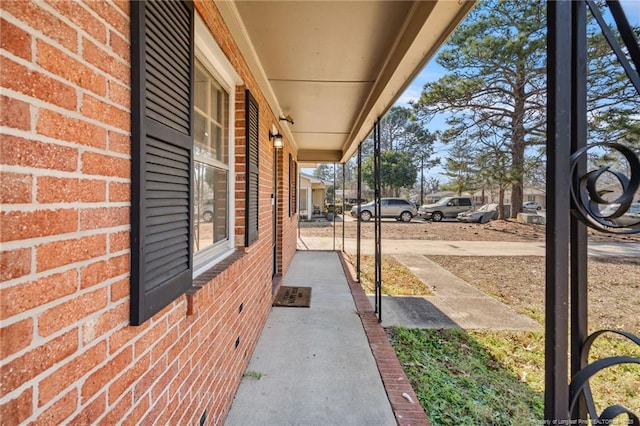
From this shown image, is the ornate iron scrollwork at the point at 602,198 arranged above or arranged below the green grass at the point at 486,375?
above

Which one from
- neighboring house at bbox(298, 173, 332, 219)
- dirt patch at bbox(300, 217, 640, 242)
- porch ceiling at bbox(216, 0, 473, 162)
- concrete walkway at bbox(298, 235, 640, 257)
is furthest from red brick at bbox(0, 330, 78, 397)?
neighboring house at bbox(298, 173, 332, 219)

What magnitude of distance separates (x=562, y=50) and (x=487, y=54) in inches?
535

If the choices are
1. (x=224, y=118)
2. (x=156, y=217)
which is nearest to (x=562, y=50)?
(x=156, y=217)

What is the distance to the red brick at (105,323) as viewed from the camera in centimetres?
81

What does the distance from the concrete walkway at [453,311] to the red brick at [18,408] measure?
3.49m

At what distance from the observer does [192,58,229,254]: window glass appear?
1.98 m

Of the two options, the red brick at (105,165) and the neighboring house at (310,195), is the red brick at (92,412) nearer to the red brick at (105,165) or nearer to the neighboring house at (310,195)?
the red brick at (105,165)

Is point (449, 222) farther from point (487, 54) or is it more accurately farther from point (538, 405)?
point (538, 405)

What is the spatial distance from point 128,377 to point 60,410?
0.28 m

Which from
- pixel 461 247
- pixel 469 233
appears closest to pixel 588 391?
pixel 461 247

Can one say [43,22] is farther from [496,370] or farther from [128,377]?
[496,370]

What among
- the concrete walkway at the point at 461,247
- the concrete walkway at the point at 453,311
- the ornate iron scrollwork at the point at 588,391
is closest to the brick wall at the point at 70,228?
the ornate iron scrollwork at the point at 588,391

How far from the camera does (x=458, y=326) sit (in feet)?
12.4

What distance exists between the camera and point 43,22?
2.23 ft
